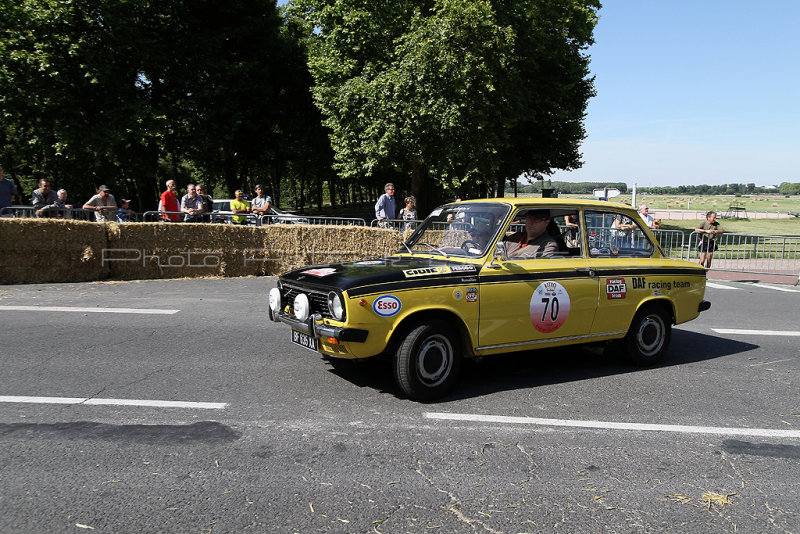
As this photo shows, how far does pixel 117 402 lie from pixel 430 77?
61.5ft

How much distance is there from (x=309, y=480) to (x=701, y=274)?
5.55 m

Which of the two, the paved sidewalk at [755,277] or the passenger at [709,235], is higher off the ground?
the passenger at [709,235]

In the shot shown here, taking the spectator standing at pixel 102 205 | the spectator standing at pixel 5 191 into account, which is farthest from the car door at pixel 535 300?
the spectator standing at pixel 5 191

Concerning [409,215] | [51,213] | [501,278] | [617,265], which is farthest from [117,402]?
[409,215]

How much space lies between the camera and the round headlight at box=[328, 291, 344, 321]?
4.81 metres

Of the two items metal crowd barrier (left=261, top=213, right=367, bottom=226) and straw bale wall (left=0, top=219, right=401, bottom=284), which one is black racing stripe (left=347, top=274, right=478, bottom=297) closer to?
straw bale wall (left=0, top=219, right=401, bottom=284)

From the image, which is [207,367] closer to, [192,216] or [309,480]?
[309,480]

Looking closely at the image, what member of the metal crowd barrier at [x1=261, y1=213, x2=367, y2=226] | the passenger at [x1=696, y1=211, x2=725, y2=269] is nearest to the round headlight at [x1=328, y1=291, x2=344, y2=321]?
the metal crowd barrier at [x1=261, y1=213, x2=367, y2=226]

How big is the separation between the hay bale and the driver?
33.6ft

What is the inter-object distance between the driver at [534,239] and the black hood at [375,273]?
88 centimetres

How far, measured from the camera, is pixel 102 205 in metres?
14.2

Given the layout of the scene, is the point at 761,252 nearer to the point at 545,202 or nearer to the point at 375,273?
the point at 545,202

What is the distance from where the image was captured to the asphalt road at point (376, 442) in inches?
128

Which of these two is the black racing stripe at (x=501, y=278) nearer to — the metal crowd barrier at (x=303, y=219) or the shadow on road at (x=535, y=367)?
the shadow on road at (x=535, y=367)
